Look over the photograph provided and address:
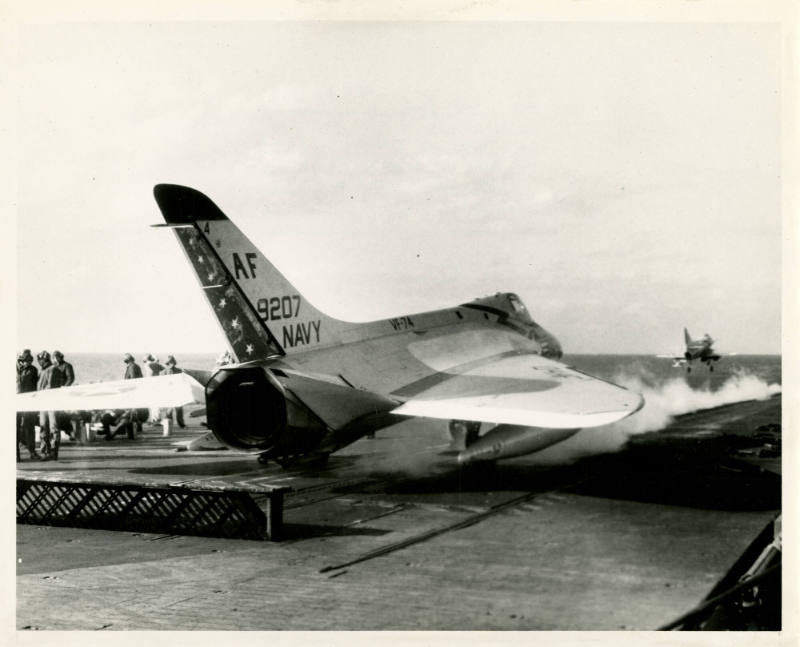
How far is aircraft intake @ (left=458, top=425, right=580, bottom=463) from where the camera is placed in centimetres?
1230

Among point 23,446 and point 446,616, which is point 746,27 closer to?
point 446,616

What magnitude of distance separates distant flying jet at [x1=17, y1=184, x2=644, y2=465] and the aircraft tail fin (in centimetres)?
1

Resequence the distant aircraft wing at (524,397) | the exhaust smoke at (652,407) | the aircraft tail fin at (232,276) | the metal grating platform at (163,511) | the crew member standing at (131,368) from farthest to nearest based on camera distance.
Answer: the exhaust smoke at (652,407) → the crew member standing at (131,368) → the distant aircraft wing at (524,397) → the aircraft tail fin at (232,276) → the metal grating platform at (163,511)

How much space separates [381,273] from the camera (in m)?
10.9

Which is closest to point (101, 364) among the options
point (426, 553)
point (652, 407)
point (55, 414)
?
point (55, 414)

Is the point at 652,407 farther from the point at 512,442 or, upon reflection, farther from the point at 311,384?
the point at 311,384

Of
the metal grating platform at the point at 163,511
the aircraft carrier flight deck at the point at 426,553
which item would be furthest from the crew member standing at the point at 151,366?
the metal grating platform at the point at 163,511

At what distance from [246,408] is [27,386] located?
3775 millimetres

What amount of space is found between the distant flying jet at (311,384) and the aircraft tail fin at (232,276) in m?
0.01

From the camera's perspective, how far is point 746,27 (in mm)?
9016

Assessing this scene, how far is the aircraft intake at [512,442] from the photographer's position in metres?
12.3

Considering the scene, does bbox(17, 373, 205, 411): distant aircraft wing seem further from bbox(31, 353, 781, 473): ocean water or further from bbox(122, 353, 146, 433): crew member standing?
bbox(122, 353, 146, 433): crew member standing

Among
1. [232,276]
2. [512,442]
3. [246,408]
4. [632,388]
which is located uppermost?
[232,276]

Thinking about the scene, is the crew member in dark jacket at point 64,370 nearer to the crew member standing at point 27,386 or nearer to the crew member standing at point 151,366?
the crew member standing at point 27,386
